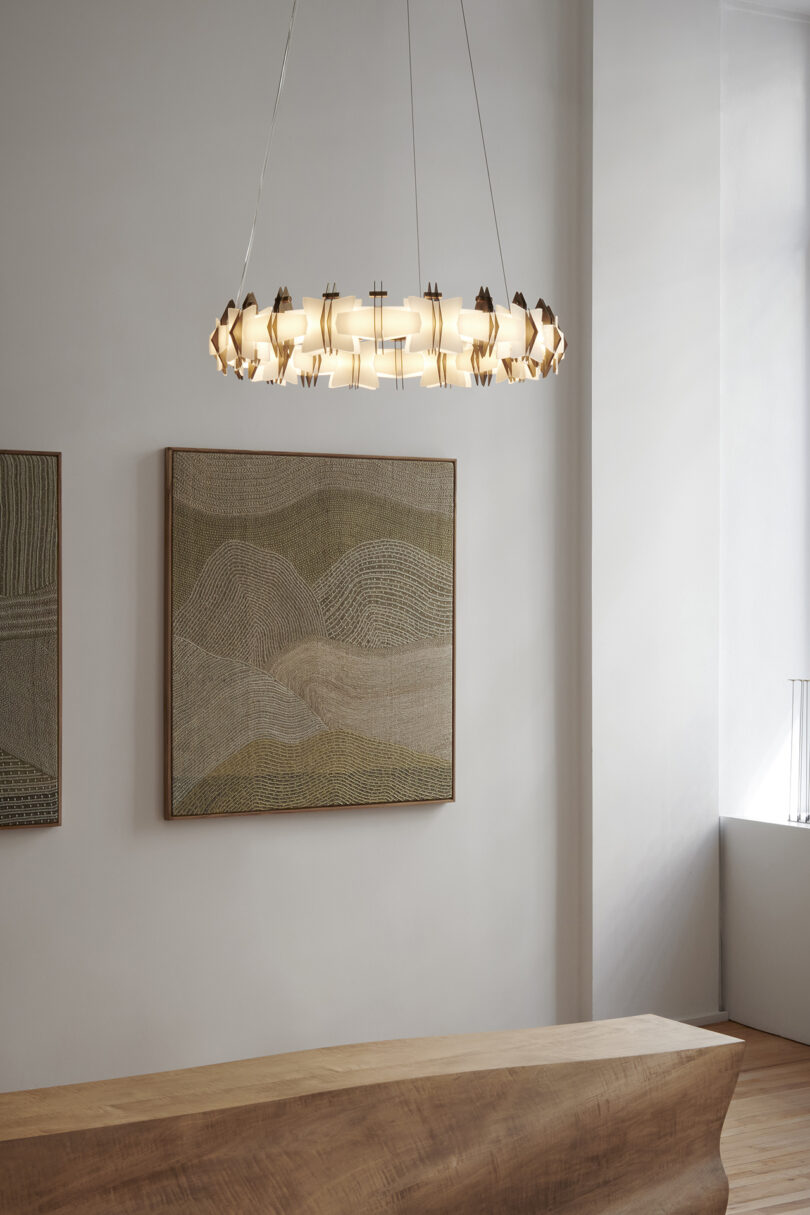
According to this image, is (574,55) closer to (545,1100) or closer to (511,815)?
(511,815)

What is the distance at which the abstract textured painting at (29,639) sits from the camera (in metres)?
3.90

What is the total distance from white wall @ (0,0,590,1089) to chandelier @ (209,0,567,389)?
56.1 inches

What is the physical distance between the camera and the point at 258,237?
14.0 ft

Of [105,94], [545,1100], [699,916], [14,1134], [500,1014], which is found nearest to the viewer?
[14,1134]

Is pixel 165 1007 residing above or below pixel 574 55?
below

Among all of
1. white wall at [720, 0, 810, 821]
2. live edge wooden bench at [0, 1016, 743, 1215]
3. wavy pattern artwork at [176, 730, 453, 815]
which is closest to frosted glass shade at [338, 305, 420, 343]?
live edge wooden bench at [0, 1016, 743, 1215]

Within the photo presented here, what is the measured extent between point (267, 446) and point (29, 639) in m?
1.08

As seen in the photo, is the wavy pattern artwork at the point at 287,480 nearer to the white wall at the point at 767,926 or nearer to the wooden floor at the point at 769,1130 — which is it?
the white wall at the point at 767,926

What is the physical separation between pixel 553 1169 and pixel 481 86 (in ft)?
12.6

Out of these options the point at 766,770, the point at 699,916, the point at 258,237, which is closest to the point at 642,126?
→ the point at 258,237

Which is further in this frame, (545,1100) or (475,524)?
(475,524)

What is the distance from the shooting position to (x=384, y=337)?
2.54m

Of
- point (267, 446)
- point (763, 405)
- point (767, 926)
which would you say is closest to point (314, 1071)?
point (267, 446)

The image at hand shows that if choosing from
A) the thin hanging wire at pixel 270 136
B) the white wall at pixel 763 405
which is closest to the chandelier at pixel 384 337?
the thin hanging wire at pixel 270 136
